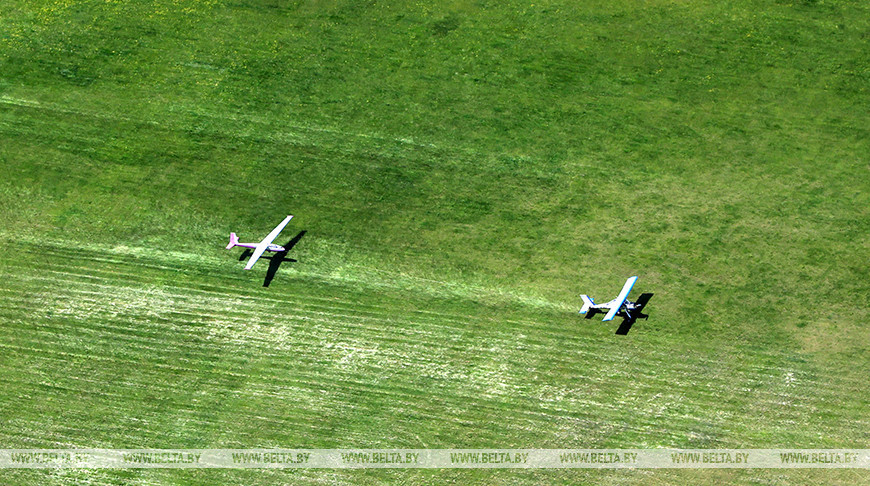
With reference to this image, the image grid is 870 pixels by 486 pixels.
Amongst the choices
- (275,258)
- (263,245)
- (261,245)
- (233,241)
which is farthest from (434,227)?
(233,241)

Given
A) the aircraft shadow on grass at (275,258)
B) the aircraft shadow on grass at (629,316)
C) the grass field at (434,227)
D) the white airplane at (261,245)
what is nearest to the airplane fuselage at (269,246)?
the white airplane at (261,245)

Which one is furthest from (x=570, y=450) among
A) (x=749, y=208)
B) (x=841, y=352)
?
(x=749, y=208)

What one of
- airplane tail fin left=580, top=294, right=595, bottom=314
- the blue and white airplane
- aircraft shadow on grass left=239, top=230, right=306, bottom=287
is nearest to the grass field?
aircraft shadow on grass left=239, top=230, right=306, bottom=287

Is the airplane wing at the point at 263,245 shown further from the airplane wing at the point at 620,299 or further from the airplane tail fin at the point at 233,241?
the airplane wing at the point at 620,299

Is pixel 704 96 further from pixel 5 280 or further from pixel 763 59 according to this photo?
pixel 5 280

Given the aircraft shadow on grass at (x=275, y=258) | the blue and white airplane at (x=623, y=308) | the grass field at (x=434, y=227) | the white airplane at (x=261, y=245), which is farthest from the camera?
the aircraft shadow on grass at (x=275, y=258)
